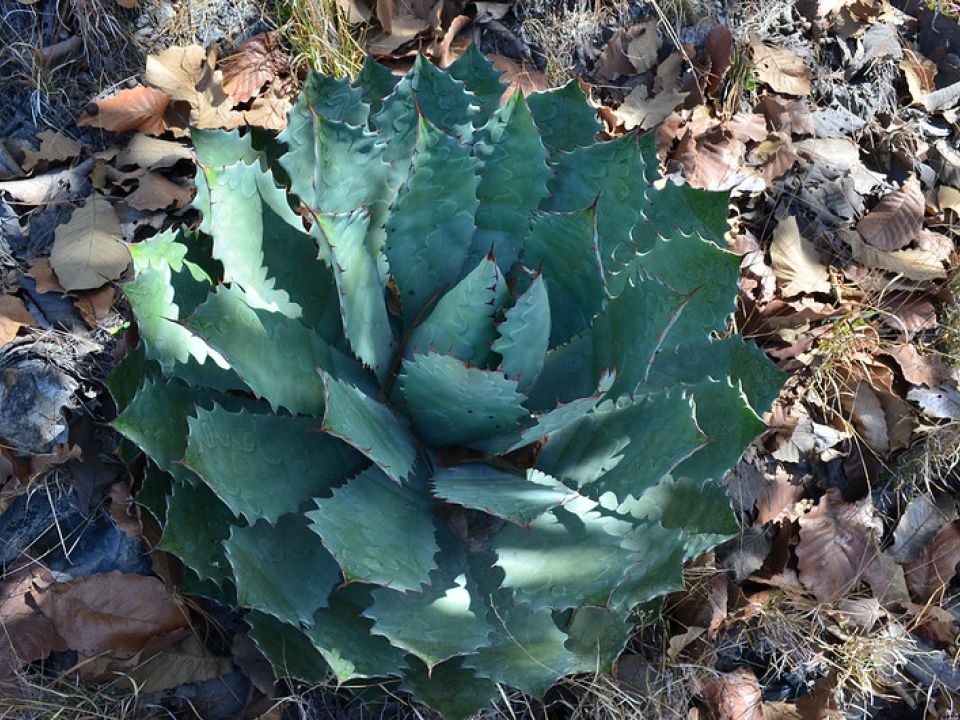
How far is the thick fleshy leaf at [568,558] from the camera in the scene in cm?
126

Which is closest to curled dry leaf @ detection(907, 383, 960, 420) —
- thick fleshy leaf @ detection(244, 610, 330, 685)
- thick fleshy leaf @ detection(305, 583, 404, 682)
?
thick fleshy leaf @ detection(305, 583, 404, 682)

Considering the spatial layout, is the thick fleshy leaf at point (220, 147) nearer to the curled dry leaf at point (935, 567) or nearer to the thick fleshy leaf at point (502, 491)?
the thick fleshy leaf at point (502, 491)

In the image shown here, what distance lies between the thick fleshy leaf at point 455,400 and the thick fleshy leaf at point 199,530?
14.2 inches

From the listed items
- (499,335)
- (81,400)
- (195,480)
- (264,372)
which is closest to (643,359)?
(499,335)

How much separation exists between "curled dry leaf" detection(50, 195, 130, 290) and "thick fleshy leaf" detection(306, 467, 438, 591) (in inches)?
35.0

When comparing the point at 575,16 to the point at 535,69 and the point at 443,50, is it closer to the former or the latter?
the point at 535,69

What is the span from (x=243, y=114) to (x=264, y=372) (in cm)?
116

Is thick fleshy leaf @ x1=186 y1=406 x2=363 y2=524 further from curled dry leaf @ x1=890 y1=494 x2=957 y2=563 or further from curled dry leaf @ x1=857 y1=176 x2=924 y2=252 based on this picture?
curled dry leaf @ x1=857 y1=176 x2=924 y2=252

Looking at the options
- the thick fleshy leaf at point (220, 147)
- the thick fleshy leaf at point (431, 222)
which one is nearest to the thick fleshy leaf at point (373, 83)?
the thick fleshy leaf at point (220, 147)

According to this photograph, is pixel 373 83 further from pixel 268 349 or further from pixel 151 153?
pixel 268 349

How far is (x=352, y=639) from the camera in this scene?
1.31 meters

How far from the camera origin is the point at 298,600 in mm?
1271

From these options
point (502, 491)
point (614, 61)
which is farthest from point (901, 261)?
point (502, 491)

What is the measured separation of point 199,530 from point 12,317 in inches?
31.9
